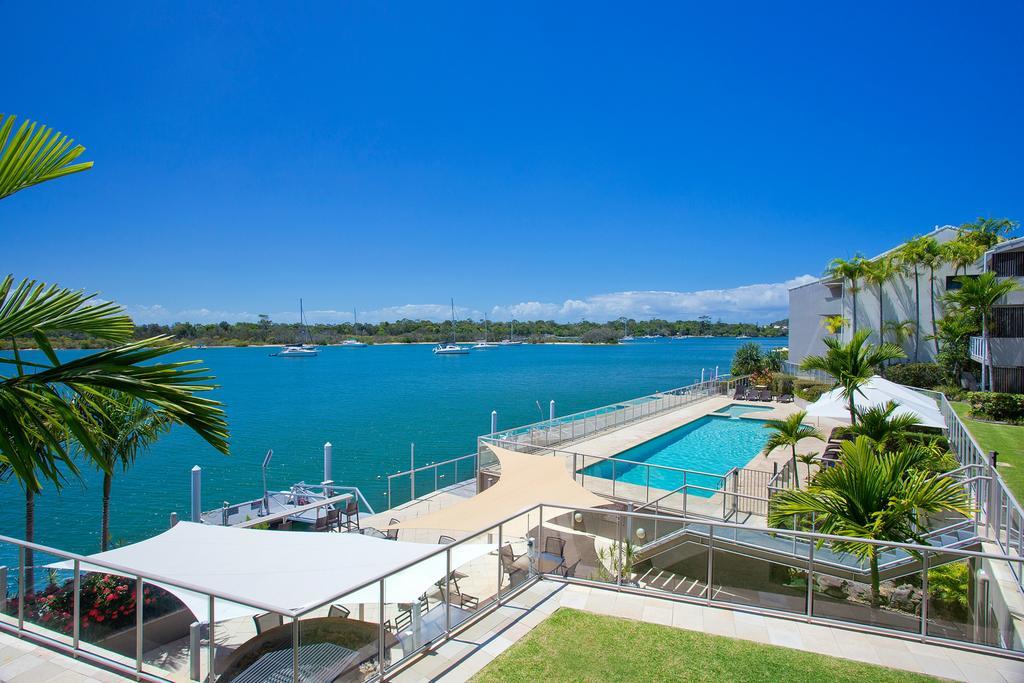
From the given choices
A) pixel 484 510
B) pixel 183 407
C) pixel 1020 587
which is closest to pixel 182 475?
pixel 484 510

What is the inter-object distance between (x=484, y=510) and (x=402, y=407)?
3524 centimetres

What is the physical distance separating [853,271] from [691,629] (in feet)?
103

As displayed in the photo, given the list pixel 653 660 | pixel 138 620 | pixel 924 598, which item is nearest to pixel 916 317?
pixel 924 598

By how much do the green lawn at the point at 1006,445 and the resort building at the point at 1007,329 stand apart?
19.9ft

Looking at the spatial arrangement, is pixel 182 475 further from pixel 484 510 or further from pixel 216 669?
pixel 216 669

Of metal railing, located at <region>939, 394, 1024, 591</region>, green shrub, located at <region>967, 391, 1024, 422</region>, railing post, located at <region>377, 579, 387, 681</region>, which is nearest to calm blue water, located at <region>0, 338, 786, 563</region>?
railing post, located at <region>377, 579, 387, 681</region>

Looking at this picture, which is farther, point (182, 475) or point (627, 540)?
point (182, 475)

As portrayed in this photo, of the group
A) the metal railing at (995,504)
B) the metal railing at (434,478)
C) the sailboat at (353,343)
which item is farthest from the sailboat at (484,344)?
the metal railing at (995,504)

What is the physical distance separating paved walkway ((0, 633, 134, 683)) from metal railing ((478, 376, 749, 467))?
12416 millimetres

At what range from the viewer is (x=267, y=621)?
13.7ft

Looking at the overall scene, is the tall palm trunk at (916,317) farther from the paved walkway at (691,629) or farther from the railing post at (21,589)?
the railing post at (21,589)

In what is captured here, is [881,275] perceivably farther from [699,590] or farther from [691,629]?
[691,629]

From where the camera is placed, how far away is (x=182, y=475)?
82.0 feet

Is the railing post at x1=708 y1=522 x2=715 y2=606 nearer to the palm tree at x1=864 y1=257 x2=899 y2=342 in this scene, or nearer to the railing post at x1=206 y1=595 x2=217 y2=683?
the railing post at x1=206 y1=595 x2=217 y2=683
